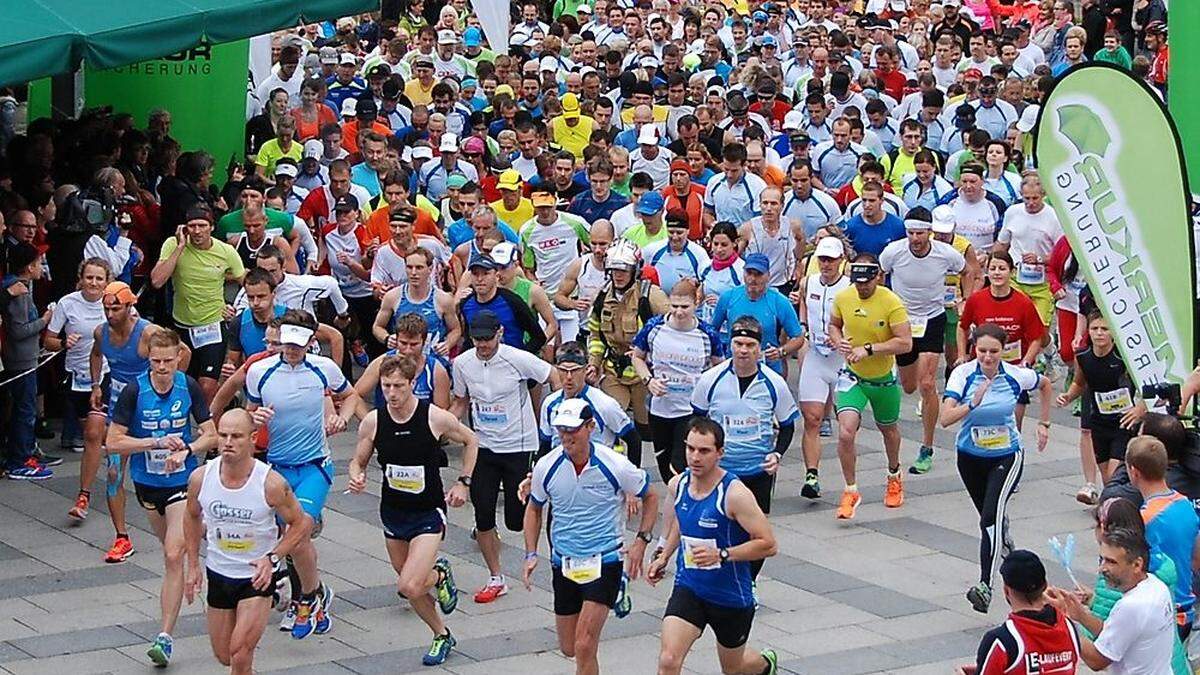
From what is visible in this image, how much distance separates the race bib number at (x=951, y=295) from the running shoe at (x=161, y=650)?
7.04 m

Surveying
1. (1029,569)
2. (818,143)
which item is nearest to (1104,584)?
(1029,569)

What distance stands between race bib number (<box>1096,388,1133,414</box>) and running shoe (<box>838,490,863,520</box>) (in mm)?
1783

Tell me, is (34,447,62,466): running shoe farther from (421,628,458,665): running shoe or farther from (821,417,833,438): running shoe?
(821,417,833,438): running shoe

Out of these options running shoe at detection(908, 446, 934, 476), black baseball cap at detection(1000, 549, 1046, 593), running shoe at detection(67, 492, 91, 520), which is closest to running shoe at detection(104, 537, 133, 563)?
running shoe at detection(67, 492, 91, 520)

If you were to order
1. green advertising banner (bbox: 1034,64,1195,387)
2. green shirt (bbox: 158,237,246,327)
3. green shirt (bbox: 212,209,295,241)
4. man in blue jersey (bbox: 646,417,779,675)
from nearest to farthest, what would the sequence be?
man in blue jersey (bbox: 646,417,779,675)
green advertising banner (bbox: 1034,64,1195,387)
green shirt (bbox: 158,237,246,327)
green shirt (bbox: 212,209,295,241)

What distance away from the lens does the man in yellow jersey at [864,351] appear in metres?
14.2

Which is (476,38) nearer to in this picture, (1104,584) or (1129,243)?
(1129,243)

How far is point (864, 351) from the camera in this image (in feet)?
46.3

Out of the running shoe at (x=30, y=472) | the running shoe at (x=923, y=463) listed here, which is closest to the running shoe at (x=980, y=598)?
the running shoe at (x=923, y=463)

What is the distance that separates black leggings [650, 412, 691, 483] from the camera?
44.4 feet

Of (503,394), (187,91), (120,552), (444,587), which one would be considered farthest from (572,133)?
(444,587)

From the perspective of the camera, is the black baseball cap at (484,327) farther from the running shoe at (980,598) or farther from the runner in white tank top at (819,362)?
the running shoe at (980,598)

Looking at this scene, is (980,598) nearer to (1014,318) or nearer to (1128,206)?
(1128,206)

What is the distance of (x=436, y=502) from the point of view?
38.0 feet
